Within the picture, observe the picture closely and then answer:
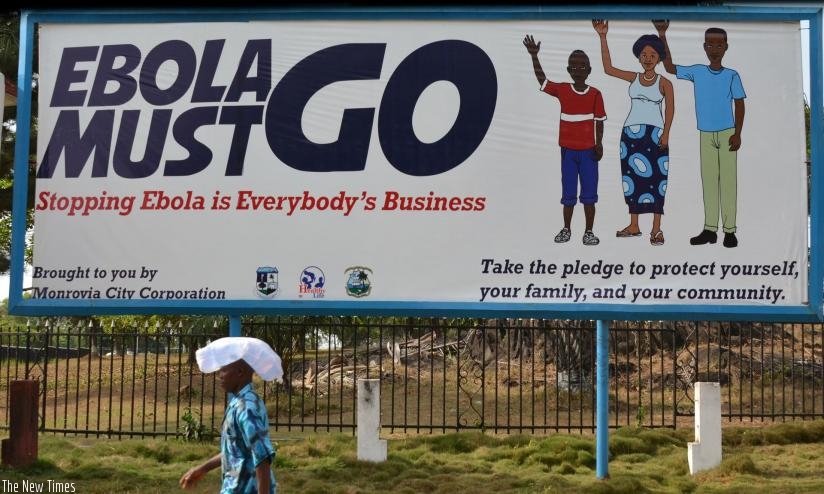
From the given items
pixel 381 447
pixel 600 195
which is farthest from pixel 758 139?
pixel 381 447

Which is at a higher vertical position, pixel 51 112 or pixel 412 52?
pixel 412 52

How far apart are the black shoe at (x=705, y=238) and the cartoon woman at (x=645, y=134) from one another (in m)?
0.29

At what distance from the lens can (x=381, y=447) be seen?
886cm

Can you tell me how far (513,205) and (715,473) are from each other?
10.7 feet

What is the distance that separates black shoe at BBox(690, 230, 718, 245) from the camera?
25.6 ft

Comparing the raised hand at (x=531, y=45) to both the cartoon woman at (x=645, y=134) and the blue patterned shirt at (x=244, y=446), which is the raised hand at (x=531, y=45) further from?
the blue patterned shirt at (x=244, y=446)

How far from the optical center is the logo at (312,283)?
25.7 feet

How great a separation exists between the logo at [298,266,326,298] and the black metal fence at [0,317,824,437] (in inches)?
139

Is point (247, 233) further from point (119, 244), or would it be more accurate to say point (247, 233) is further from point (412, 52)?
point (412, 52)

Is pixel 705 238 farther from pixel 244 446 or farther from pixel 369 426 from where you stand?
pixel 244 446

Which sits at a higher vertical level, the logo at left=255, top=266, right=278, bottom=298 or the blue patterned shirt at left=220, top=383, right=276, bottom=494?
the logo at left=255, top=266, right=278, bottom=298

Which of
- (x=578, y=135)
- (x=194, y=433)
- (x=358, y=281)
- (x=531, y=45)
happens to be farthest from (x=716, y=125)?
(x=194, y=433)

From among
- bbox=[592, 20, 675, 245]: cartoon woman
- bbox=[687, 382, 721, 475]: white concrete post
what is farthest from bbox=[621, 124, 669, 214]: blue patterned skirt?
bbox=[687, 382, 721, 475]: white concrete post

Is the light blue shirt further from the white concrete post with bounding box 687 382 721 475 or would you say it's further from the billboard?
the white concrete post with bounding box 687 382 721 475
